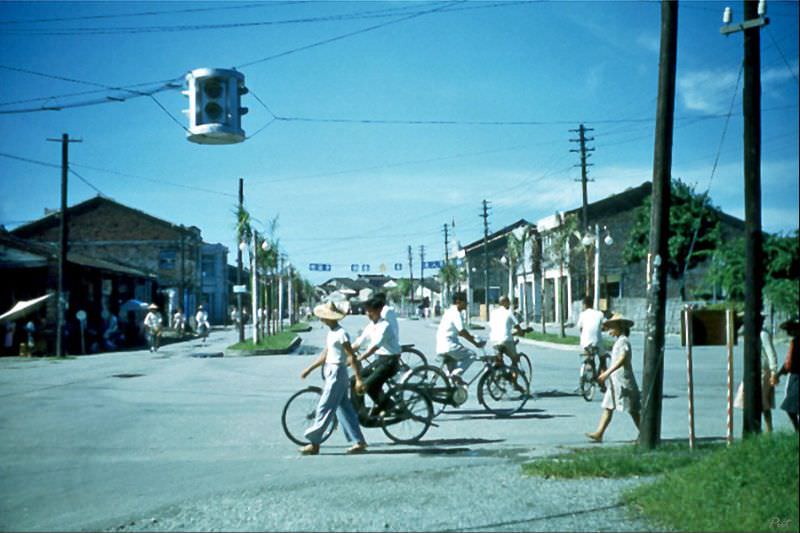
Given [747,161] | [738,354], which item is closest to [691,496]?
[747,161]

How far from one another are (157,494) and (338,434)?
3.87 metres

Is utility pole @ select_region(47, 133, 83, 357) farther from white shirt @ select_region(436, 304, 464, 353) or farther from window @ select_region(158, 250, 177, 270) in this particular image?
window @ select_region(158, 250, 177, 270)

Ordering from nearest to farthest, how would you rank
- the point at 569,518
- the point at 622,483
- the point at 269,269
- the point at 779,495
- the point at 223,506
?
the point at 779,495, the point at 569,518, the point at 223,506, the point at 622,483, the point at 269,269

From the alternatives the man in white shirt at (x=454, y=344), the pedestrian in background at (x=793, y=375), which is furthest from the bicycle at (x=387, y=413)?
the pedestrian in background at (x=793, y=375)

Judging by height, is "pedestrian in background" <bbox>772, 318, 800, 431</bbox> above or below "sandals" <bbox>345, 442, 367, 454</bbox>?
above

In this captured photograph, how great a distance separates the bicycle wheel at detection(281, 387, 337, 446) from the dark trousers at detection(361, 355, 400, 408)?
596 mm

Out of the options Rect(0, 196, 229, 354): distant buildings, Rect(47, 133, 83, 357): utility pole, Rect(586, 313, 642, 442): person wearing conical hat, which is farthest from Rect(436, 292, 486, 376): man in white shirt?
Rect(0, 196, 229, 354): distant buildings

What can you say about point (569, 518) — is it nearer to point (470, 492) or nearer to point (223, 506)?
point (470, 492)

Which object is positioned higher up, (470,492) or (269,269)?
(269,269)

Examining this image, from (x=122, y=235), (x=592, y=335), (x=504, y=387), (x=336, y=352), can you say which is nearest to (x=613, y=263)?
(x=122, y=235)

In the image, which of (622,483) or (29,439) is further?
(29,439)

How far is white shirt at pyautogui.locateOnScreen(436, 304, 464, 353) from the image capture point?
484 inches

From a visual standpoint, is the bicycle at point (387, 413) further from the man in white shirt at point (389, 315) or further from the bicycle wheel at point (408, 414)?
the man in white shirt at point (389, 315)

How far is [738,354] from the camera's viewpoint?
24.7 meters
